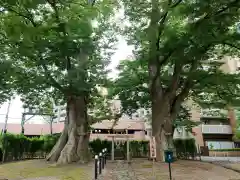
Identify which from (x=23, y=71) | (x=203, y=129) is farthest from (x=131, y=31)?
(x=203, y=129)

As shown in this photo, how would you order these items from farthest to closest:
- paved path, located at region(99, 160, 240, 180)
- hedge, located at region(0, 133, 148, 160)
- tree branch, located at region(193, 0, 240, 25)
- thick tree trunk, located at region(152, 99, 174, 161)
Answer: hedge, located at region(0, 133, 148, 160) < thick tree trunk, located at region(152, 99, 174, 161) < paved path, located at region(99, 160, 240, 180) < tree branch, located at region(193, 0, 240, 25)

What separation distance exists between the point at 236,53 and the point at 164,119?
737cm

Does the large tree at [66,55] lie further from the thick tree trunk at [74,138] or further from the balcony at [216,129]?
the balcony at [216,129]

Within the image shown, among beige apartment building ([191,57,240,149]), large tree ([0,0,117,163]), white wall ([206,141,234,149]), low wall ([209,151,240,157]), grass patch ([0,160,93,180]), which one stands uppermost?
large tree ([0,0,117,163])

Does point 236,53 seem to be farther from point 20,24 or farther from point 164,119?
point 20,24

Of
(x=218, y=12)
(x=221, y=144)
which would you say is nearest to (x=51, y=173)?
(x=218, y=12)

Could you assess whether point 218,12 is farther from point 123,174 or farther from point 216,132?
point 216,132

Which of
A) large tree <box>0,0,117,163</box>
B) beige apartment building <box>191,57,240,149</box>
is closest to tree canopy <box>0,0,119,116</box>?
large tree <box>0,0,117,163</box>

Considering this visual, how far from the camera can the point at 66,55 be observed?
10453 mm

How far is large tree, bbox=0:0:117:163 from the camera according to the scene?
6062 millimetres

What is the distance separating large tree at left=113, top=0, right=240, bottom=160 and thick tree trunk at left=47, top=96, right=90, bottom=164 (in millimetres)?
3443

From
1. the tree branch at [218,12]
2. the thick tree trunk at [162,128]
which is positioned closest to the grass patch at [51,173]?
the thick tree trunk at [162,128]

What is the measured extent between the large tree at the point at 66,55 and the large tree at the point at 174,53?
2.15m

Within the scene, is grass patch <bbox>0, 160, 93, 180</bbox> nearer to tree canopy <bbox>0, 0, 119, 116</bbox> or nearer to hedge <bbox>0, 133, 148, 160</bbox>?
tree canopy <bbox>0, 0, 119, 116</bbox>
